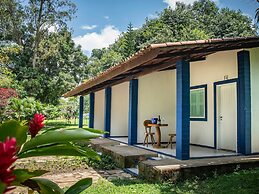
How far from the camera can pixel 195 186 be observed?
566 cm

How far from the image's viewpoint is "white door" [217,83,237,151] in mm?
8500

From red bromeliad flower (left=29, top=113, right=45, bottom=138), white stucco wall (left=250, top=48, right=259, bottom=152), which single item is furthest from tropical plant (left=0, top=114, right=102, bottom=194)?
white stucco wall (left=250, top=48, right=259, bottom=152)

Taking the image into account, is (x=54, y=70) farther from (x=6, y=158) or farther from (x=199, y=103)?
(x=6, y=158)

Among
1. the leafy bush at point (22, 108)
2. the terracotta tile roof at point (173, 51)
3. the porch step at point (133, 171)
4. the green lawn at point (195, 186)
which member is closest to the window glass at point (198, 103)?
the terracotta tile roof at point (173, 51)

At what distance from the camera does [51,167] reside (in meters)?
8.47

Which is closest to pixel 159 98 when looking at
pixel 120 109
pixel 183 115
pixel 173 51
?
pixel 120 109

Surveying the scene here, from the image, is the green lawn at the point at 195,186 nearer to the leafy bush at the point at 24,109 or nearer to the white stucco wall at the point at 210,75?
the white stucco wall at the point at 210,75

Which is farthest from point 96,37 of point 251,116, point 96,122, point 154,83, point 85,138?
point 85,138

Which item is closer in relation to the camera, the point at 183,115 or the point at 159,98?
the point at 183,115

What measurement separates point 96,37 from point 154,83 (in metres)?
50.0

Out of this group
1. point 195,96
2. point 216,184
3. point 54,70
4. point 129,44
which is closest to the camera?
point 216,184

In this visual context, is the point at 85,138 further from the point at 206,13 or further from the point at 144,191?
the point at 206,13

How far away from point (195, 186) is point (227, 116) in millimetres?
3763

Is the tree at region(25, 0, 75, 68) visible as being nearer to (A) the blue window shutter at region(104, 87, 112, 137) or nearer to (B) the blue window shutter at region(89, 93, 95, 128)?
(B) the blue window shutter at region(89, 93, 95, 128)
